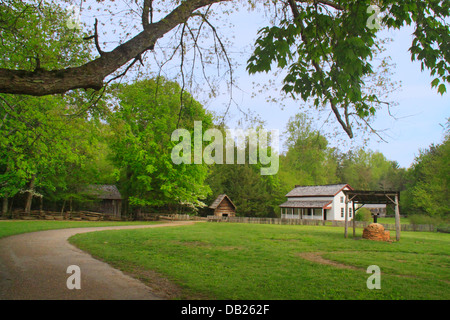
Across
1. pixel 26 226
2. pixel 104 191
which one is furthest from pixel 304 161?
pixel 104 191

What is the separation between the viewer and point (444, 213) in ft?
120

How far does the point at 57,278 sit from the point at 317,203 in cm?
4281

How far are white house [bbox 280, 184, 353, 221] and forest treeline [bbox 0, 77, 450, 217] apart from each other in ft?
9.96

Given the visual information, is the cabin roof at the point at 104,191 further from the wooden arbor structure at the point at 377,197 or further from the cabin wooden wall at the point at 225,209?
the wooden arbor structure at the point at 377,197

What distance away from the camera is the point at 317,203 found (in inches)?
1800

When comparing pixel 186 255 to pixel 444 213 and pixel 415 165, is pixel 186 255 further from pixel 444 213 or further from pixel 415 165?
pixel 415 165

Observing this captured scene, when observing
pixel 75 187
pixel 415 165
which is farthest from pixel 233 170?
pixel 415 165

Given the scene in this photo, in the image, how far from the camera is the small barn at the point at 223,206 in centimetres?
4297

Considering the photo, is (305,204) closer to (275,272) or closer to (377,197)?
(377,197)

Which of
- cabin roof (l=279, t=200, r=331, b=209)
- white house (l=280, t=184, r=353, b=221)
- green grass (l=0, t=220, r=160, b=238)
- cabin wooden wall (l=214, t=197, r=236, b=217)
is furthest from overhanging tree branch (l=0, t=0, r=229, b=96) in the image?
white house (l=280, t=184, r=353, b=221)

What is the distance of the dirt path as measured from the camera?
5656 mm

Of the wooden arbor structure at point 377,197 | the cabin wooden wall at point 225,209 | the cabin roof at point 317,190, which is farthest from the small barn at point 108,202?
the wooden arbor structure at point 377,197

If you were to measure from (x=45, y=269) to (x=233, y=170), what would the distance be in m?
41.6

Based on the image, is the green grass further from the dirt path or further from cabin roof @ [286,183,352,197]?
cabin roof @ [286,183,352,197]
